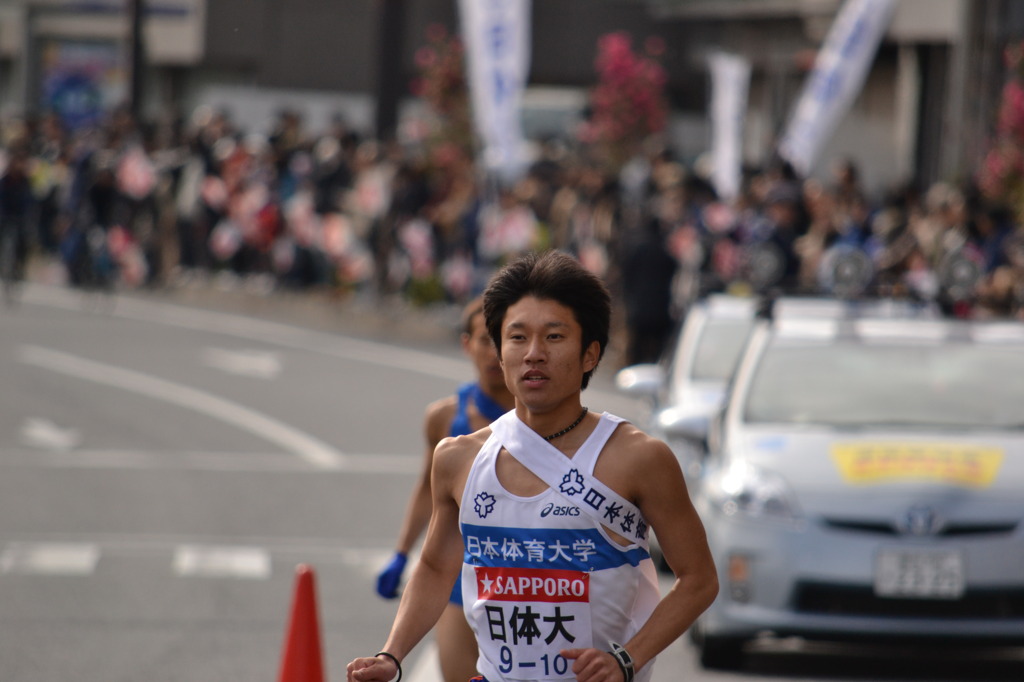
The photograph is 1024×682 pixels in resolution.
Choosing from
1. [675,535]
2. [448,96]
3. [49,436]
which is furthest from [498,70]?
[675,535]

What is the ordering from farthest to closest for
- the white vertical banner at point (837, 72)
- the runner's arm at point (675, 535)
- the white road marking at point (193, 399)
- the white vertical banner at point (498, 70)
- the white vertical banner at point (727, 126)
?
the white vertical banner at point (727, 126), the white vertical banner at point (498, 70), the white vertical banner at point (837, 72), the white road marking at point (193, 399), the runner's arm at point (675, 535)

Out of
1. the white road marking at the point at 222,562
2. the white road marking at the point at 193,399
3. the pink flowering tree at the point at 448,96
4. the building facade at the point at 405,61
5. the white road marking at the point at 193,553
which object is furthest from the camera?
the building facade at the point at 405,61

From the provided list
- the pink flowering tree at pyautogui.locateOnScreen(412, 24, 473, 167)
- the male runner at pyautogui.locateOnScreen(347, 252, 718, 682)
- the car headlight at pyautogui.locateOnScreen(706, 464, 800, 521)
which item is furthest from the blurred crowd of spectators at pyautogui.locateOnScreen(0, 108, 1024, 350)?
the male runner at pyautogui.locateOnScreen(347, 252, 718, 682)

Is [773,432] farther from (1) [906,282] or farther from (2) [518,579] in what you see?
(1) [906,282]

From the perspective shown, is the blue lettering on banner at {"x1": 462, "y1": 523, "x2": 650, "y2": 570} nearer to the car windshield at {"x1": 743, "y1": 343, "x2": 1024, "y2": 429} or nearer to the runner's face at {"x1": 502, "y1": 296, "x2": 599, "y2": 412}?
the runner's face at {"x1": 502, "y1": 296, "x2": 599, "y2": 412}

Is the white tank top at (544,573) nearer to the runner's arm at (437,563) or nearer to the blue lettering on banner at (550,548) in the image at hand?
the blue lettering on banner at (550,548)

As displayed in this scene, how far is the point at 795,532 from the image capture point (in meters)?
8.33

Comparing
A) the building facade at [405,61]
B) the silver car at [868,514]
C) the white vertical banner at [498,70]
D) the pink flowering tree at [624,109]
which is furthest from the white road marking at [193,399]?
the pink flowering tree at [624,109]

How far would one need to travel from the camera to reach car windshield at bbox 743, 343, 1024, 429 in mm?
9164

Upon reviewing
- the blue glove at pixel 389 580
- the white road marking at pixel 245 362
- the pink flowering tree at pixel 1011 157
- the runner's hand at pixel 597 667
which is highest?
the pink flowering tree at pixel 1011 157

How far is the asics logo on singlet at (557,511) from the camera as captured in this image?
4.18 metres

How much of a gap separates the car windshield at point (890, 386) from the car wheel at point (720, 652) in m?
1.08

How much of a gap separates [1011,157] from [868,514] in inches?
493

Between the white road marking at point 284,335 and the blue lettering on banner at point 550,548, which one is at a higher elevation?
the blue lettering on banner at point 550,548
